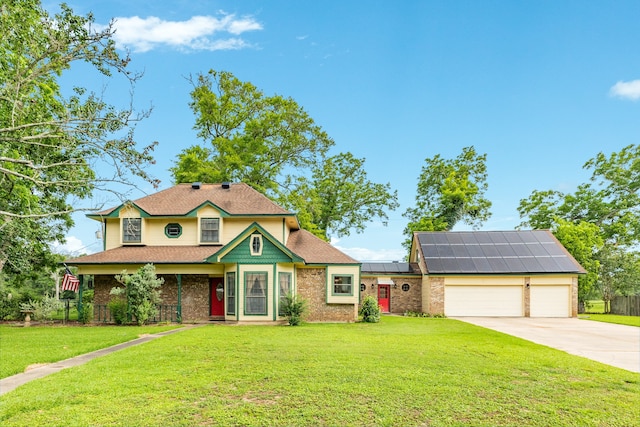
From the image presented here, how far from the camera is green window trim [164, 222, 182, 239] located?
2061 cm

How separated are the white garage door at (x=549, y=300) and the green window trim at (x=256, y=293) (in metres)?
16.0

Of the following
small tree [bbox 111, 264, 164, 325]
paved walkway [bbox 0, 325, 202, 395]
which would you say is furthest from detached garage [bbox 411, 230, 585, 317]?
paved walkway [bbox 0, 325, 202, 395]

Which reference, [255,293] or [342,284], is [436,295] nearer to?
[342,284]

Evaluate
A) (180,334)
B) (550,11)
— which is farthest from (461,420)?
(550,11)

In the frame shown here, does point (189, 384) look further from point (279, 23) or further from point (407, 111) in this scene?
point (407, 111)

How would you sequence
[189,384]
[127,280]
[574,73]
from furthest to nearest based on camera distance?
[574,73] → [127,280] → [189,384]

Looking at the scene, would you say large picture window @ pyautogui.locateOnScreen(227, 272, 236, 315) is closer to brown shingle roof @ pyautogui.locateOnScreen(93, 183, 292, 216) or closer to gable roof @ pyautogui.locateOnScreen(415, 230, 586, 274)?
brown shingle roof @ pyautogui.locateOnScreen(93, 183, 292, 216)

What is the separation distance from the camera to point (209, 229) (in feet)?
67.0

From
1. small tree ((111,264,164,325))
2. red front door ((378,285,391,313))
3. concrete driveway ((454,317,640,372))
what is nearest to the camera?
concrete driveway ((454,317,640,372))

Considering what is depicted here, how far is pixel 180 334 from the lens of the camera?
44.5ft

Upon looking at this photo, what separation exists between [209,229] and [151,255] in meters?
2.98

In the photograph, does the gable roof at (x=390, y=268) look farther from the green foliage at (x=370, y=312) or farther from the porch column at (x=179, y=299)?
the porch column at (x=179, y=299)

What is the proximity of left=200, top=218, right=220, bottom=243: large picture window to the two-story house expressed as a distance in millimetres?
49

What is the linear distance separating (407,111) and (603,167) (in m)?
24.2
